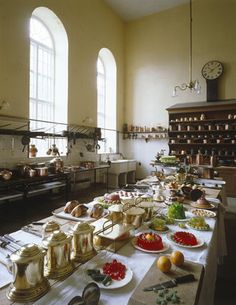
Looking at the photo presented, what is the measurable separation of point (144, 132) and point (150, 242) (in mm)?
6501

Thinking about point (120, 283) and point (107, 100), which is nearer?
point (120, 283)

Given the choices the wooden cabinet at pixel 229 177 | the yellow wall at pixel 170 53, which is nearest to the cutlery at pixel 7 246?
the wooden cabinet at pixel 229 177

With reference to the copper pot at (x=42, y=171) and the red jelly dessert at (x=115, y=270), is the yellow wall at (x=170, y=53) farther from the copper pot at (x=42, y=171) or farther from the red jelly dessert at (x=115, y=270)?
→ the red jelly dessert at (x=115, y=270)

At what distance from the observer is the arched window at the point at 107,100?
7434mm

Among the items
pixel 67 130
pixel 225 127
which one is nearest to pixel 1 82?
pixel 67 130

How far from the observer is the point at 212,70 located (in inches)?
257

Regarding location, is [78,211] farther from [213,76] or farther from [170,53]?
[170,53]

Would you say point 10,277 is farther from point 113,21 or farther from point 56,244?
point 113,21

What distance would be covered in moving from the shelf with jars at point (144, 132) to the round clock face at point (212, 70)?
6.63 feet

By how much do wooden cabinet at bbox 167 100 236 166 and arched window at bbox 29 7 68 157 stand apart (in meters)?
3.24

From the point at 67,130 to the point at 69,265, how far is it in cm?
470

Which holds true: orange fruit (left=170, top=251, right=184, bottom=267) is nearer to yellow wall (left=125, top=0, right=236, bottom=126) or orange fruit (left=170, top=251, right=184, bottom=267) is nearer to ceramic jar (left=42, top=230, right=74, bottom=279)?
ceramic jar (left=42, top=230, right=74, bottom=279)

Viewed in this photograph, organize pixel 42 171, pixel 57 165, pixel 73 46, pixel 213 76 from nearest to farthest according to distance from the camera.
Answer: pixel 42 171 < pixel 57 165 < pixel 73 46 < pixel 213 76

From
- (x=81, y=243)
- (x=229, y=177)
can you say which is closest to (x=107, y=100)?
(x=229, y=177)
